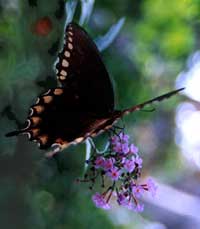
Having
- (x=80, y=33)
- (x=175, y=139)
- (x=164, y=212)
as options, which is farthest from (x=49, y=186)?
(x=164, y=212)

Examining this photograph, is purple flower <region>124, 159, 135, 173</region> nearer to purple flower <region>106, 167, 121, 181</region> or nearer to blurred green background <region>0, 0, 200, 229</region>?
purple flower <region>106, 167, 121, 181</region>

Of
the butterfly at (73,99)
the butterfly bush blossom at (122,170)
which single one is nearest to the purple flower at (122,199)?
the butterfly bush blossom at (122,170)

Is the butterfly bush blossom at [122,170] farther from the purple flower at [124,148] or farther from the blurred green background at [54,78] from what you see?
the blurred green background at [54,78]

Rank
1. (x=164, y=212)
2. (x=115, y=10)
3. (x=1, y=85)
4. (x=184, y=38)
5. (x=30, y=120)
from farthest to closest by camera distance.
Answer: (x=164, y=212)
(x=115, y=10)
(x=184, y=38)
(x=1, y=85)
(x=30, y=120)

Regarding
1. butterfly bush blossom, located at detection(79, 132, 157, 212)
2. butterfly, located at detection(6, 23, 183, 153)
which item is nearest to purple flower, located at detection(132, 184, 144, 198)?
butterfly bush blossom, located at detection(79, 132, 157, 212)

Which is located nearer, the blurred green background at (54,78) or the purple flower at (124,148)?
the purple flower at (124,148)

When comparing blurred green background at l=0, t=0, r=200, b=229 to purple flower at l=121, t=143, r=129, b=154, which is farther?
blurred green background at l=0, t=0, r=200, b=229

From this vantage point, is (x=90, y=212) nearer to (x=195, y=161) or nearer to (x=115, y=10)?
(x=115, y=10)
